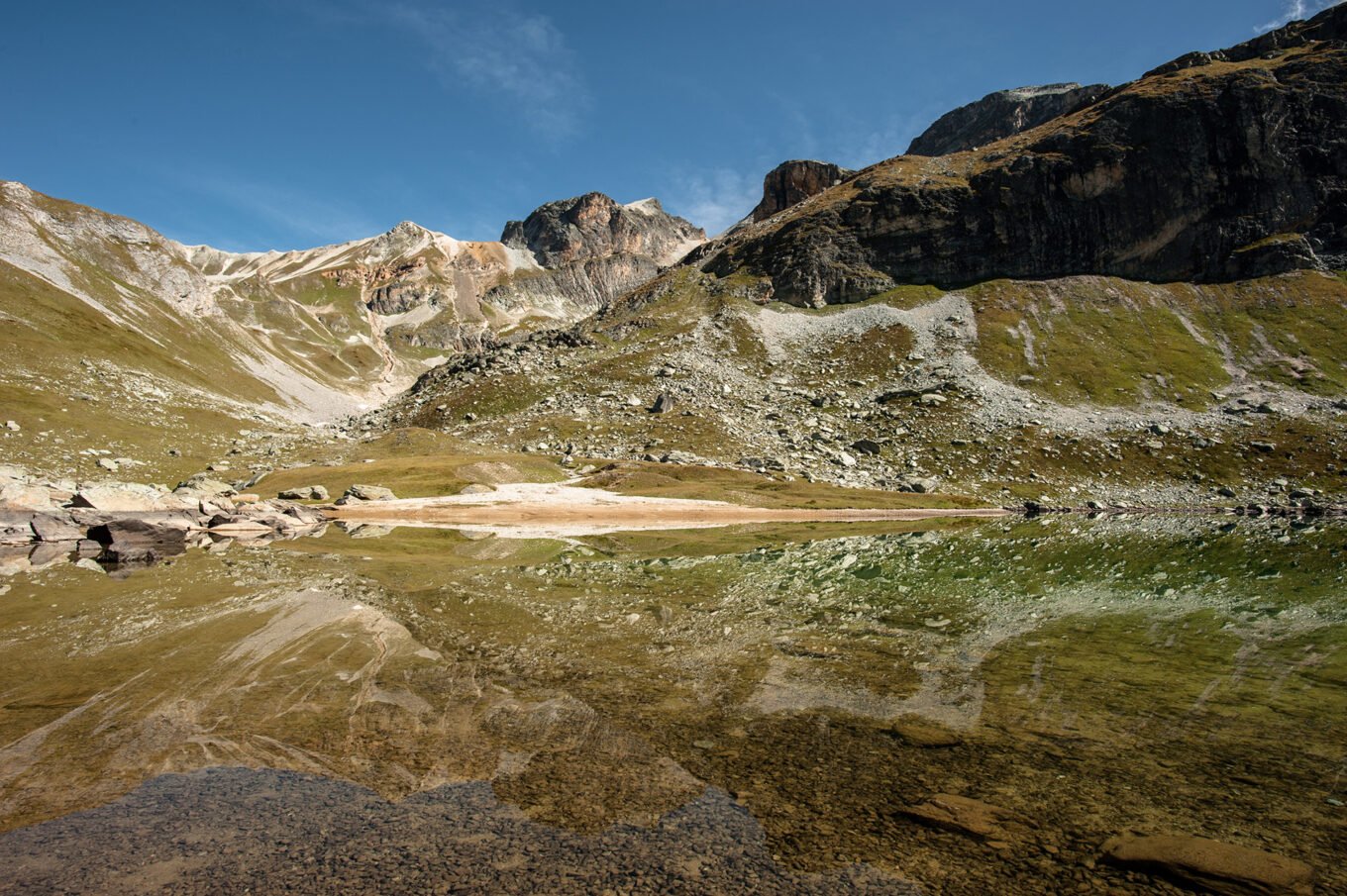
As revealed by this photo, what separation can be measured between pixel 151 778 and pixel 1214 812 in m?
15.1

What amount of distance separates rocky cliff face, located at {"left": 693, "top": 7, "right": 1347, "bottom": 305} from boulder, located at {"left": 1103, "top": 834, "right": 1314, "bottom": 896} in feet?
455

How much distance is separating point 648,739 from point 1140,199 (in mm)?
167943

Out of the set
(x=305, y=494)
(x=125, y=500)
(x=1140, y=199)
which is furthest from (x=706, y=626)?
(x=1140, y=199)

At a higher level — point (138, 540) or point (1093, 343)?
point (1093, 343)

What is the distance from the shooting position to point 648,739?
10.7 metres

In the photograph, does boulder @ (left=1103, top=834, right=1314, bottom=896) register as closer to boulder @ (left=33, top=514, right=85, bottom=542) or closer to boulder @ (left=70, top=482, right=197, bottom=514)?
boulder @ (left=33, top=514, right=85, bottom=542)

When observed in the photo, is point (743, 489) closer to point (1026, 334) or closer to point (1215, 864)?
point (1215, 864)

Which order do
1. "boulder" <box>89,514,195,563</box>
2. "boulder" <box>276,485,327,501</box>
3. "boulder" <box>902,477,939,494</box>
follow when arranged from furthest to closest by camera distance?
"boulder" <box>902,477,939,494</box>
"boulder" <box>276,485,327,501</box>
"boulder" <box>89,514,195,563</box>

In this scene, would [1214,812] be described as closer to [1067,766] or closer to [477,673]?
[1067,766]

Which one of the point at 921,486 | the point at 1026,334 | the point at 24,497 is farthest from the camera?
the point at 1026,334

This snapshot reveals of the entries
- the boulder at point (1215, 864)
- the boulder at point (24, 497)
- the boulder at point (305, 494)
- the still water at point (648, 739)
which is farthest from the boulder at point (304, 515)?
the boulder at point (1215, 864)

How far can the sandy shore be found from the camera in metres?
53.3

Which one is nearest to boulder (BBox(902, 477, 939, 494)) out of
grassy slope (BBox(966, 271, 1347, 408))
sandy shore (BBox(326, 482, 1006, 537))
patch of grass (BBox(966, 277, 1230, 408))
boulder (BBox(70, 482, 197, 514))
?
sandy shore (BBox(326, 482, 1006, 537))

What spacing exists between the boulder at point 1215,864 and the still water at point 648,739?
0.23 metres
